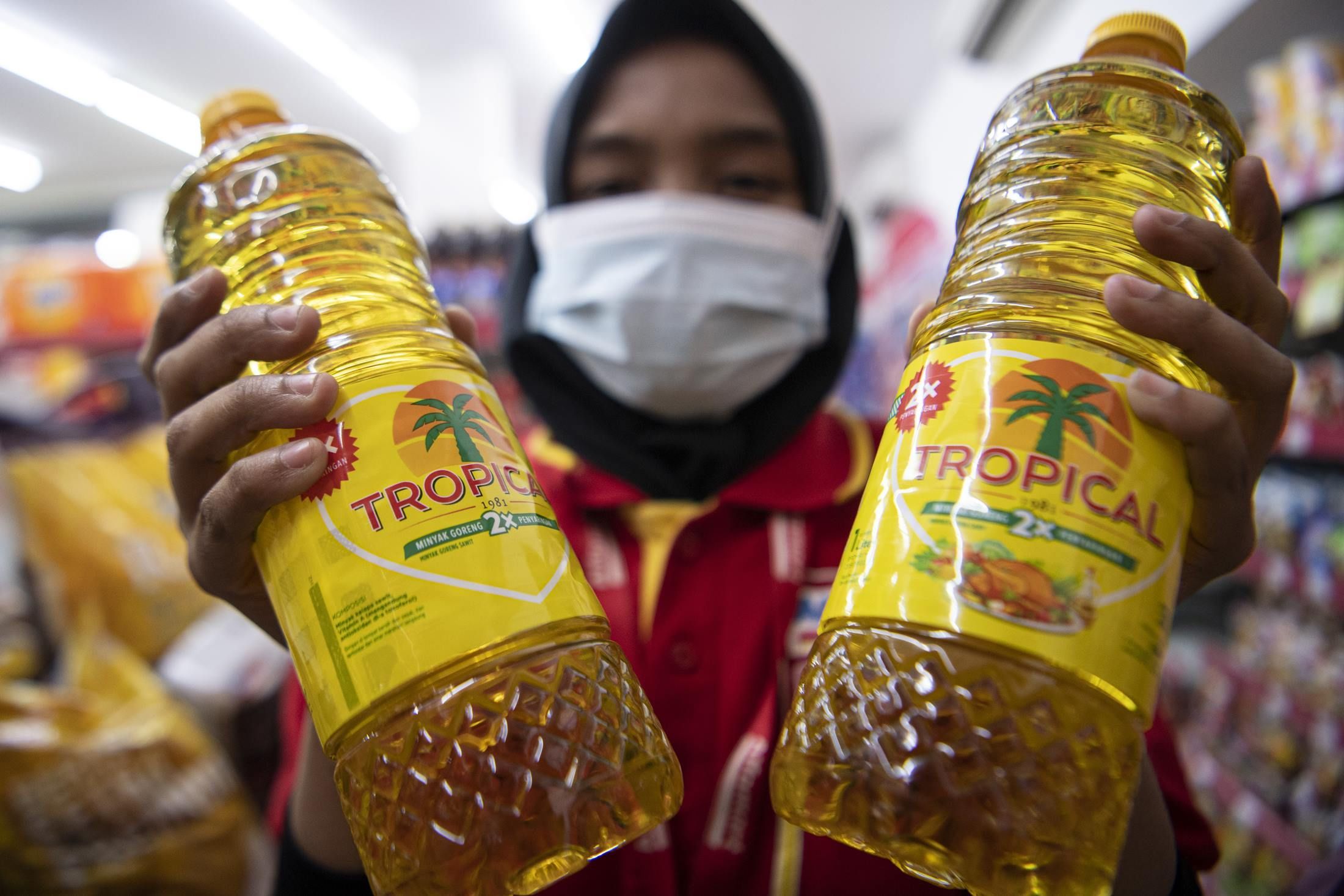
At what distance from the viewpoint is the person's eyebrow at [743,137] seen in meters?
1.26

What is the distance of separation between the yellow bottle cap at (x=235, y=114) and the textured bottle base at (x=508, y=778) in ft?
1.89

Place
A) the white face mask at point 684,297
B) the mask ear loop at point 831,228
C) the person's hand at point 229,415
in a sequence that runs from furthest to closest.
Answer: the mask ear loop at point 831,228 < the white face mask at point 684,297 < the person's hand at point 229,415

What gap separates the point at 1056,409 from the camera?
548 millimetres

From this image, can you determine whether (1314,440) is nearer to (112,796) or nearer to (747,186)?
(747,186)

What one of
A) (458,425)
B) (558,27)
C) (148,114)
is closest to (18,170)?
(148,114)

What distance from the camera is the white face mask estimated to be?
122 centimetres

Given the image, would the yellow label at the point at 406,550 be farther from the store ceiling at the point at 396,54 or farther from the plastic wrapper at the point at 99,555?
the store ceiling at the point at 396,54

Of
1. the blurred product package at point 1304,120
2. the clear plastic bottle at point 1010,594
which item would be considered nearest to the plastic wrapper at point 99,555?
the clear plastic bottle at point 1010,594

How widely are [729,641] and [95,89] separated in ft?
21.3

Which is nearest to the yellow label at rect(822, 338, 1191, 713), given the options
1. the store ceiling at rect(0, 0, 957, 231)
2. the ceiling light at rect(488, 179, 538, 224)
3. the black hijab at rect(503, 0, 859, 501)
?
the black hijab at rect(503, 0, 859, 501)

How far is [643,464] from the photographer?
122 centimetres

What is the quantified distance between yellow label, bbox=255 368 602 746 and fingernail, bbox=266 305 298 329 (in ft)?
0.32

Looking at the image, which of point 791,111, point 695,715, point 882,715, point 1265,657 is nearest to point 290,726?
point 695,715

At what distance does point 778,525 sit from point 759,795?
373 millimetres
